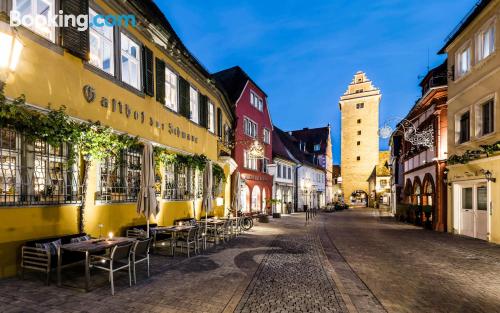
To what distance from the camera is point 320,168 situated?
47.1m

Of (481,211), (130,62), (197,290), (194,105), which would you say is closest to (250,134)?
(194,105)

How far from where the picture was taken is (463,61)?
49.3 ft

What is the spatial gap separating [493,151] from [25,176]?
15.0 meters

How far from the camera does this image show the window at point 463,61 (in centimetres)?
1452

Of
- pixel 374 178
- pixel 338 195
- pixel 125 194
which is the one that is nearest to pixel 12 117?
pixel 125 194

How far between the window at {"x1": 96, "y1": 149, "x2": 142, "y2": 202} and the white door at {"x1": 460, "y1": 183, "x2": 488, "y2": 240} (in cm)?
1423

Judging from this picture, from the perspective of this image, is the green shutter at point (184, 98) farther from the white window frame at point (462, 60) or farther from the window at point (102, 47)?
the white window frame at point (462, 60)

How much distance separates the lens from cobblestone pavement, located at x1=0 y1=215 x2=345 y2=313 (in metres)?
5.10

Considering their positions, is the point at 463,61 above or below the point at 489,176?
above

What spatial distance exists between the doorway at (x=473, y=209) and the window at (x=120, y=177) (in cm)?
1400

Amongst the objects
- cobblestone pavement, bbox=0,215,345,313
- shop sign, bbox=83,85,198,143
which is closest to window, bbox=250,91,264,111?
shop sign, bbox=83,85,198,143

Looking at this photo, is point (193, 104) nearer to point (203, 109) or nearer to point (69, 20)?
point (203, 109)

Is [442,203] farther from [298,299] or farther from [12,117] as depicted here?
[12,117]

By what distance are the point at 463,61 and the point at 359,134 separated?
37.9m
